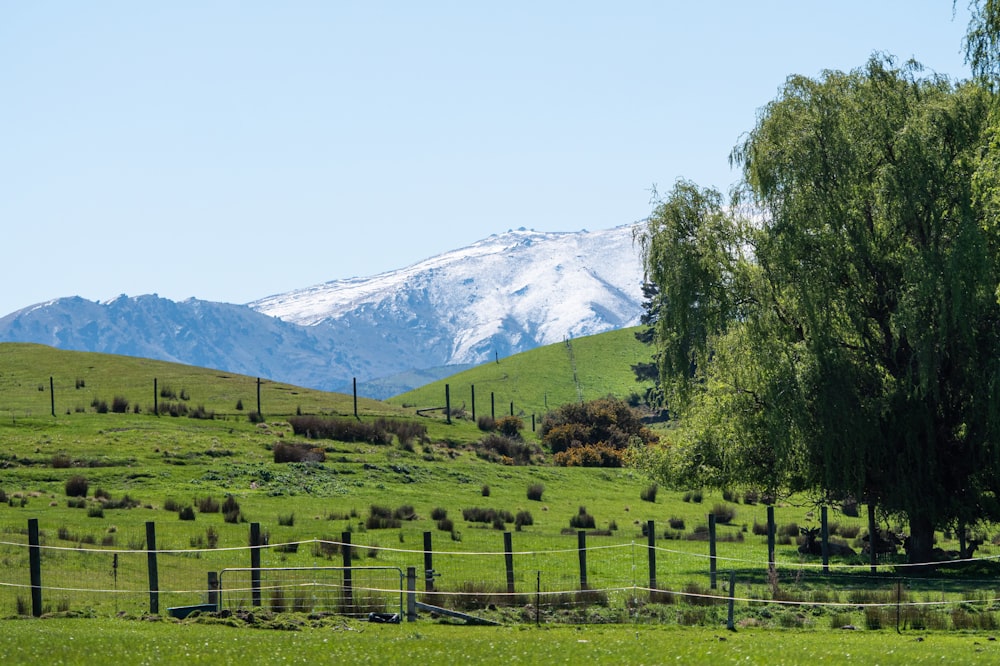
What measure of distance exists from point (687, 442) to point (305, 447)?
32836mm

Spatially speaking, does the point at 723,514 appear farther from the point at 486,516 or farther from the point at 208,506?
the point at 208,506

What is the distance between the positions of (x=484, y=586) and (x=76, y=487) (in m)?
27.5

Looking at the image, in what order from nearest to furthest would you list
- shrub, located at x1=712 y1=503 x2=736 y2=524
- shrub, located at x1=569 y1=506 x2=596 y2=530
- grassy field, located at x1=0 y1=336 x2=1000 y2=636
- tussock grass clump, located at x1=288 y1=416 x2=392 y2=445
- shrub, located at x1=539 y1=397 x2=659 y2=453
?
grassy field, located at x1=0 y1=336 x2=1000 y2=636 < shrub, located at x1=569 y1=506 x2=596 y2=530 < shrub, located at x1=712 y1=503 x2=736 y2=524 < tussock grass clump, located at x1=288 y1=416 x2=392 y2=445 < shrub, located at x1=539 y1=397 x2=659 y2=453

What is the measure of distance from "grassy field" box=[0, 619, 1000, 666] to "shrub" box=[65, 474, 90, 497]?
2750 centimetres

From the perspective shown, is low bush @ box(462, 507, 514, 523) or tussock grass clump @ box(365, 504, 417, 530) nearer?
tussock grass clump @ box(365, 504, 417, 530)

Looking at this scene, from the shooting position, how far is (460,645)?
21.9 meters

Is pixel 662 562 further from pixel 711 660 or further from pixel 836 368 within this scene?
pixel 711 660

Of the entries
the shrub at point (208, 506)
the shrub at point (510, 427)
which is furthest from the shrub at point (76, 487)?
the shrub at point (510, 427)

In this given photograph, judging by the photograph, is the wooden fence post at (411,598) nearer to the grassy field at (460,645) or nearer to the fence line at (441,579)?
the fence line at (441,579)

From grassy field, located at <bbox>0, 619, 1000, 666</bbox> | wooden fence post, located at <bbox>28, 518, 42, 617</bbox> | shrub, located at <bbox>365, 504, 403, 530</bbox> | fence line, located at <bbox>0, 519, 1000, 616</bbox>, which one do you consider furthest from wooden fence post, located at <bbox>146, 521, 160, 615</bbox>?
shrub, located at <bbox>365, 504, 403, 530</bbox>

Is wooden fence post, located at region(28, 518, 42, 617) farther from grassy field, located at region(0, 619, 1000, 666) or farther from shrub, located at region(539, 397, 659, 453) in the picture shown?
shrub, located at region(539, 397, 659, 453)

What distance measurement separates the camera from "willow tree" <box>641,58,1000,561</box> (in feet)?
122

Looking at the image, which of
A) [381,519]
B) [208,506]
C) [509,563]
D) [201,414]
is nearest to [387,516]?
[381,519]

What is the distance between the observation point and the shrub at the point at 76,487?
168ft
